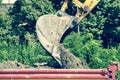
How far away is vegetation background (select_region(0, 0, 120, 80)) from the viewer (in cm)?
2144

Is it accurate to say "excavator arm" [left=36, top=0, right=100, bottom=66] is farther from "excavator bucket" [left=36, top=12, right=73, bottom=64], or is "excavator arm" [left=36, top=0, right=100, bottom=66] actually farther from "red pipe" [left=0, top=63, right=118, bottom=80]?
"red pipe" [left=0, top=63, right=118, bottom=80]

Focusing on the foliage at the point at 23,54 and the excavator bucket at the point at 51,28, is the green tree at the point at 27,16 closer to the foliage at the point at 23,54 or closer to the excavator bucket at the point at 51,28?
the foliage at the point at 23,54

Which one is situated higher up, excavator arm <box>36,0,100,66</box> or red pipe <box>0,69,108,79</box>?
excavator arm <box>36,0,100,66</box>

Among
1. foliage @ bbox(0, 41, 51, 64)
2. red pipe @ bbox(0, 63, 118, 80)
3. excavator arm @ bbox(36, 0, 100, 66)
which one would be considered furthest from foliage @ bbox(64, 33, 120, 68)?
red pipe @ bbox(0, 63, 118, 80)

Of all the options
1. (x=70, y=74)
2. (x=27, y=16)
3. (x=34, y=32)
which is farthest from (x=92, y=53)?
(x=27, y=16)

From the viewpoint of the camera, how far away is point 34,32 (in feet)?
89.9

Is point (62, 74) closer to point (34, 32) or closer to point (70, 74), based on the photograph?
point (70, 74)

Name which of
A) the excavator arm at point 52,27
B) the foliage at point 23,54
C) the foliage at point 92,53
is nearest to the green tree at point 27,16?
the foliage at point 23,54

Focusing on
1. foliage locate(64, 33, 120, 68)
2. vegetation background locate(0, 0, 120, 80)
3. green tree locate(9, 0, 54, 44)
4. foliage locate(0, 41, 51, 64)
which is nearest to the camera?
foliage locate(64, 33, 120, 68)

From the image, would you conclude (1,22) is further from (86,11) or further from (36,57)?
(86,11)

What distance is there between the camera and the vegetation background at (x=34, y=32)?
21.4 meters

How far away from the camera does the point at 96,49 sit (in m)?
20.0

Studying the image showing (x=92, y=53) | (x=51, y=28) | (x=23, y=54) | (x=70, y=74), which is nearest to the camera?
(x=70, y=74)

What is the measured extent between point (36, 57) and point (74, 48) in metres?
1.38
